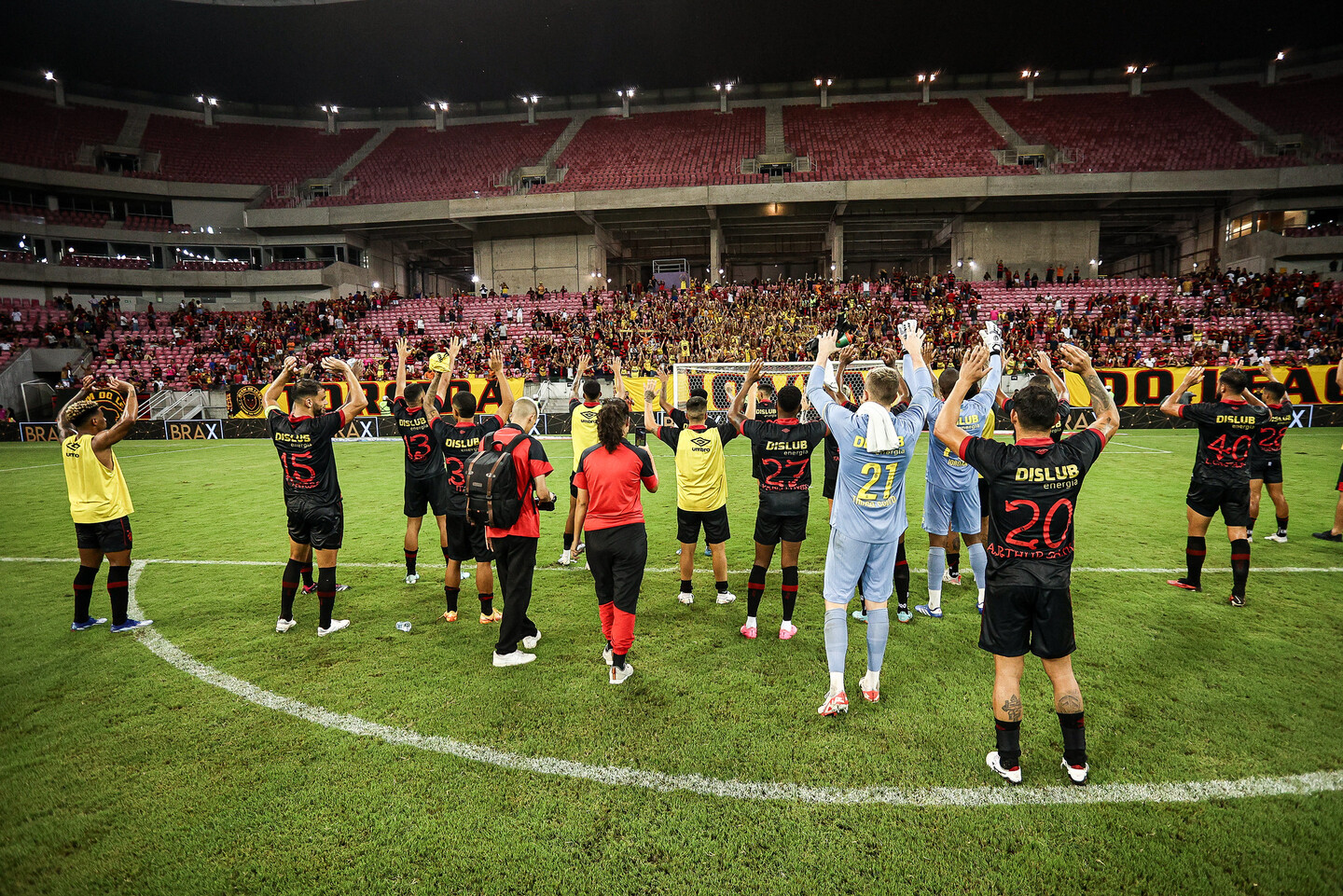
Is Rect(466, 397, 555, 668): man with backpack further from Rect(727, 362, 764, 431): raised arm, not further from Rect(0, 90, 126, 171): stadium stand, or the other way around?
Rect(0, 90, 126, 171): stadium stand

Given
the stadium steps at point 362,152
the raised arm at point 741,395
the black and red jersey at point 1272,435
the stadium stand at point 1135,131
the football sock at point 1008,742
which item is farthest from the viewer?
the stadium steps at point 362,152

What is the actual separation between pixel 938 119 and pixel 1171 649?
46.1m

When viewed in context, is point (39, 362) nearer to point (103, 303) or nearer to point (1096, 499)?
point (103, 303)

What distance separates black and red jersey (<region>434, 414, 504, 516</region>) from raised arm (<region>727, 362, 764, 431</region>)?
228 centimetres

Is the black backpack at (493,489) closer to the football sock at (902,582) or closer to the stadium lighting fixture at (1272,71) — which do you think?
the football sock at (902,582)

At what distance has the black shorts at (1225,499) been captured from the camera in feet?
20.5

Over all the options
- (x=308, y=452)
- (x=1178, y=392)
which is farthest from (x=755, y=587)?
(x=1178, y=392)

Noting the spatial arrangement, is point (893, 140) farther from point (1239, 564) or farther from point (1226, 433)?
point (1239, 564)

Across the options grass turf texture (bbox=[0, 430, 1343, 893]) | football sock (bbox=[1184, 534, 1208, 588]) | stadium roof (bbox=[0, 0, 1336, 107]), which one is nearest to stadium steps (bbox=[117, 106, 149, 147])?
stadium roof (bbox=[0, 0, 1336, 107])

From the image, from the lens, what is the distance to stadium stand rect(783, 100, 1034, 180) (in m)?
37.0

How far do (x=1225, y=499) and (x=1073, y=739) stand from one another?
4525 mm

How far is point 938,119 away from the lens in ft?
137

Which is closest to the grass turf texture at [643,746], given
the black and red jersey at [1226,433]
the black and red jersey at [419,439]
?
the black and red jersey at [1226,433]

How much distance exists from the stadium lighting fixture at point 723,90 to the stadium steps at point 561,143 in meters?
10.0
